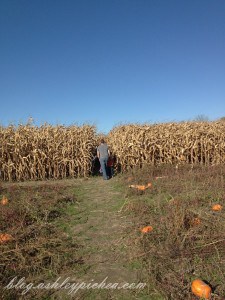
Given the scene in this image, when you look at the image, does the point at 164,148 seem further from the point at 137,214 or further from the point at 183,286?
the point at 183,286

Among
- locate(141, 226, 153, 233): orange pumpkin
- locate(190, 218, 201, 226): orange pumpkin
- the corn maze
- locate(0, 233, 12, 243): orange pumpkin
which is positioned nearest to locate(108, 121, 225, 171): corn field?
the corn maze

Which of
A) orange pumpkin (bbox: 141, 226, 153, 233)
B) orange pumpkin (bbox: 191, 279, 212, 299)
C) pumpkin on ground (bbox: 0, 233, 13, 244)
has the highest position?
pumpkin on ground (bbox: 0, 233, 13, 244)

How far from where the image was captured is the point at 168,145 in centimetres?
1327

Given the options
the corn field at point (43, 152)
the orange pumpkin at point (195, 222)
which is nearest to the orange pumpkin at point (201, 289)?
the orange pumpkin at point (195, 222)

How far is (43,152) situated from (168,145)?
576 cm

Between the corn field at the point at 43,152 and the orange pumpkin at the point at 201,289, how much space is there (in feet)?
32.3

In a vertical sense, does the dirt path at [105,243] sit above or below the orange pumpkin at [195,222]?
below

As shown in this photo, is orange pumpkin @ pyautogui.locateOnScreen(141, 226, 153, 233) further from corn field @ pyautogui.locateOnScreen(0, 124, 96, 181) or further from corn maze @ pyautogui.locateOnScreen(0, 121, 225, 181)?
corn field @ pyautogui.locateOnScreen(0, 124, 96, 181)

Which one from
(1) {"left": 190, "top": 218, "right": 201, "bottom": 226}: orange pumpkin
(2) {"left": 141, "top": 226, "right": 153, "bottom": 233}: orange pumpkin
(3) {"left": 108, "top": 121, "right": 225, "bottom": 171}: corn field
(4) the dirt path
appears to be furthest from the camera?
(3) {"left": 108, "top": 121, "right": 225, "bottom": 171}: corn field

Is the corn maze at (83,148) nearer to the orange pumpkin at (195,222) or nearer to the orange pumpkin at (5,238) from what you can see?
the orange pumpkin at (195,222)

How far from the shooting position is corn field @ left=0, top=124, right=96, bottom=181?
40.4 ft

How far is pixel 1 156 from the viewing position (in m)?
12.3

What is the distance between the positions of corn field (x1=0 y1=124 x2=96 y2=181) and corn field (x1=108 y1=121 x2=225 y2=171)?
180 centimetres

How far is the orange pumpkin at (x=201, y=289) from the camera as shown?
3113 millimetres
